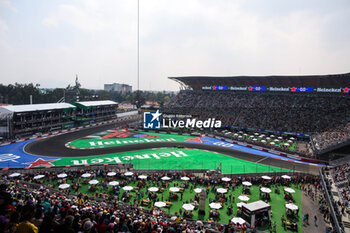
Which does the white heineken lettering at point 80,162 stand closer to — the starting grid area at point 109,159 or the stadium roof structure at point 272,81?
the starting grid area at point 109,159

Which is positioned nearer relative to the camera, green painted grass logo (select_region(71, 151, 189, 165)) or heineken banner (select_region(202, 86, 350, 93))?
green painted grass logo (select_region(71, 151, 189, 165))

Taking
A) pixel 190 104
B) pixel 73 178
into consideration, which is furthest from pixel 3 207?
pixel 190 104

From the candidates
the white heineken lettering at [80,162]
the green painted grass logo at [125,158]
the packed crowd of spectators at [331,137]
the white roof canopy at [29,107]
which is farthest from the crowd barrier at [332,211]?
the white roof canopy at [29,107]

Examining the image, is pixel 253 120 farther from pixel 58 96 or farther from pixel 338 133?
pixel 58 96

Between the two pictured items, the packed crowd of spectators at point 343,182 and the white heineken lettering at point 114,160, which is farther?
the white heineken lettering at point 114,160

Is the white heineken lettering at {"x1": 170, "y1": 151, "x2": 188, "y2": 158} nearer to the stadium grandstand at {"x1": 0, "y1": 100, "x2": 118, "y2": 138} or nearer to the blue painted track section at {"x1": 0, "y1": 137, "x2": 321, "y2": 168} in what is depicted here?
the blue painted track section at {"x1": 0, "y1": 137, "x2": 321, "y2": 168}

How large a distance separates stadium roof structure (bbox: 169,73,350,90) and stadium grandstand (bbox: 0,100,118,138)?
36.0 m

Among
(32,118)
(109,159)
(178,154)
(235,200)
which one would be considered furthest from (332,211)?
(32,118)

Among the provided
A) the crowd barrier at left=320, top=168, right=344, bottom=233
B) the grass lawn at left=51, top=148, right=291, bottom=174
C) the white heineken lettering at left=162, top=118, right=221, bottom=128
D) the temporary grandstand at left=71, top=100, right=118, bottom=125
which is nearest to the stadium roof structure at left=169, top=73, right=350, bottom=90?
the white heineken lettering at left=162, top=118, right=221, bottom=128

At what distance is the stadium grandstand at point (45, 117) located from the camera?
192 feet

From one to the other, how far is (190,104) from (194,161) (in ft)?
175

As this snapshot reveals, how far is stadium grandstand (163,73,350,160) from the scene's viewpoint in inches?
2287

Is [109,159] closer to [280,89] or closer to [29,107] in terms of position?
[29,107]

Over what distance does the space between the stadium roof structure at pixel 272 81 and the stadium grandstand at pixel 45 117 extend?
36044 mm
